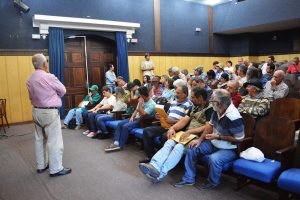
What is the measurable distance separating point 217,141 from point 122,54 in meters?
5.62

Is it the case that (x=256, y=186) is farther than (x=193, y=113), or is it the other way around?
(x=193, y=113)

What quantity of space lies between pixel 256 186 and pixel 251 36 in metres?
8.78

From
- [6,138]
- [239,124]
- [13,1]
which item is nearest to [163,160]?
[239,124]

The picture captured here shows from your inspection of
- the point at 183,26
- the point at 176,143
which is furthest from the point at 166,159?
the point at 183,26

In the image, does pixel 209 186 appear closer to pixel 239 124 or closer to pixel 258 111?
pixel 239 124

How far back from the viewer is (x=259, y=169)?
2.20 metres

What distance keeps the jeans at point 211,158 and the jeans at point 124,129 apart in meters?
1.34

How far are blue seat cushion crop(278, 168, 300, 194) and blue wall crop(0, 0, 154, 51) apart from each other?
20.5 ft

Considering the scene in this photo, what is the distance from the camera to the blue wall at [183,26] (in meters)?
8.91

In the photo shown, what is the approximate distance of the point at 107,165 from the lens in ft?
11.0

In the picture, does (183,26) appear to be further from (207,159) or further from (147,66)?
(207,159)

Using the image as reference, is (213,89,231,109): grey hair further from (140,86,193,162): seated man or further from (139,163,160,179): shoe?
(139,163,160,179): shoe

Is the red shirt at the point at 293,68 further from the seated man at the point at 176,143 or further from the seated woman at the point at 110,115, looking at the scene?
the seated man at the point at 176,143

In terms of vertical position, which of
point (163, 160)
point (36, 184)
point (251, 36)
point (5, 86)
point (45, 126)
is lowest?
point (36, 184)
